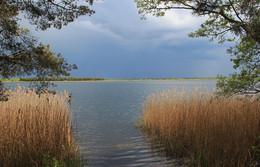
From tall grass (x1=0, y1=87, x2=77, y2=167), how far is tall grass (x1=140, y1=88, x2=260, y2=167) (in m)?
3.40

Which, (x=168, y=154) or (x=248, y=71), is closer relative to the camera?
(x=248, y=71)

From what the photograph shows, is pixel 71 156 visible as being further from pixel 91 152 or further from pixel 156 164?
pixel 156 164

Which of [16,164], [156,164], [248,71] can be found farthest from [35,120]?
[248,71]

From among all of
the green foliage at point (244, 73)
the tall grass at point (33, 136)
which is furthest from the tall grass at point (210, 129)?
the tall grass at point (33, 136)

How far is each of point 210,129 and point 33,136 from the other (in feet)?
15.6

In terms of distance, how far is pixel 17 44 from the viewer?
16.4 ft

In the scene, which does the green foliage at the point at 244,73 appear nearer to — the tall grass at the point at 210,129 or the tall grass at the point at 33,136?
the tall grass at the point at 210,129

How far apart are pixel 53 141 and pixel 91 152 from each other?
7.88 feet

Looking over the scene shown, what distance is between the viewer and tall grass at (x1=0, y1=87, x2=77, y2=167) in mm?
4754

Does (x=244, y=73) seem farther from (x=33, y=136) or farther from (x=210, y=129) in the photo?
(x=33, y=136)

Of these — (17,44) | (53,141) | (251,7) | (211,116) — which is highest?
(251,7)

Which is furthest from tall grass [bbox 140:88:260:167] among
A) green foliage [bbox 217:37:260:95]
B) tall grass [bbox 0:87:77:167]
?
tall grass [bbox 0:87:77:167]

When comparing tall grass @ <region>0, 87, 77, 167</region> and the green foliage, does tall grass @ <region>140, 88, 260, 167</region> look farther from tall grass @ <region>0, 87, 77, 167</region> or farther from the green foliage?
tall grass @ <region>0, 87, 77, 167</region>

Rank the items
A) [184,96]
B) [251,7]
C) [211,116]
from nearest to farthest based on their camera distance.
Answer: [251,7] → [211,116] → [184,96]
